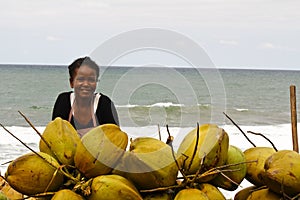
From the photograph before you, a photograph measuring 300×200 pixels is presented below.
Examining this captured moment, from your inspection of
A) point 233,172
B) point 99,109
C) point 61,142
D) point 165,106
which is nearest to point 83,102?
point 99,109

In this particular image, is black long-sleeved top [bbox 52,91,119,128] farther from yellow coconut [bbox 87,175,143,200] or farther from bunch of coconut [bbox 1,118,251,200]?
yellow coconut [bbox 87,175,143,200]

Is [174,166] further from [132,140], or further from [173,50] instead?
[173,50]

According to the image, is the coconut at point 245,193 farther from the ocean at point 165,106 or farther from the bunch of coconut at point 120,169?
the ocean at point 165,106

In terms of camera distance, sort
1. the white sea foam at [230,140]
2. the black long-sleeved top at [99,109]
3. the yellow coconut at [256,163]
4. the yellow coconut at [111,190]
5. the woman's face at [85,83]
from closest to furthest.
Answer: the yellow coconut at [111,190], the yellow coconut at [256,163], the woman's face at [85,83], the black long-sleeved top at [99,109], the white sea foam at [230,140]

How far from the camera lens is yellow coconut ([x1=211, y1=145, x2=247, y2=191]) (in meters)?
1.67

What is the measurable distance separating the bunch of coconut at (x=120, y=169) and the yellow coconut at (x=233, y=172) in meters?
0.04

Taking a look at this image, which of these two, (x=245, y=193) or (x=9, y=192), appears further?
(x=9, y=192)

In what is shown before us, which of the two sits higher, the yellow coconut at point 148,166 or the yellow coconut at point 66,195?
the yellow coconut at point 148,166

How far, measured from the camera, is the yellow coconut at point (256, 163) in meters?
1.74

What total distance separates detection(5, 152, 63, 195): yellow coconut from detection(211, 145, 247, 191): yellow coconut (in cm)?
53

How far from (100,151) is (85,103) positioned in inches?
78.5

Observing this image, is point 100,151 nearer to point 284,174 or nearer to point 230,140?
point 284,174

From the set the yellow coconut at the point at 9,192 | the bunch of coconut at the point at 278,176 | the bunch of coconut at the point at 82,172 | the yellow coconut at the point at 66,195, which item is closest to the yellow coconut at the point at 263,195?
the bunch of coconut at the point at 278,176

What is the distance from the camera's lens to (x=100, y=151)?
1.53m
